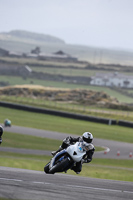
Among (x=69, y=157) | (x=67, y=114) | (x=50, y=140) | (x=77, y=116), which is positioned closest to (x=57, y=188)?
(x=69, y=157)

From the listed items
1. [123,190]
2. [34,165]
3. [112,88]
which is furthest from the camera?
[112,88]

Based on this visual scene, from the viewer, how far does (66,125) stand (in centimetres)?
4822

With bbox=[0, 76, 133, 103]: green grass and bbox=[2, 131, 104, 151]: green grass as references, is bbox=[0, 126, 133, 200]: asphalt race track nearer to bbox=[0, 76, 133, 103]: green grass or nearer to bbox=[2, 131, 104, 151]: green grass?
bbox=[2, 131, 104, 151]: green grass

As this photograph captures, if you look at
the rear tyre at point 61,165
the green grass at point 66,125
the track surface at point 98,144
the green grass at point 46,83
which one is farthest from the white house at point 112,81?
the rear tyre at point 61,165

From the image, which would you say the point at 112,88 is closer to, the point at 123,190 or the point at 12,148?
the point at 12,148

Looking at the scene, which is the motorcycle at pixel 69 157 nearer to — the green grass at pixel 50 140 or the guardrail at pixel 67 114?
the green grass at pixel 50 140

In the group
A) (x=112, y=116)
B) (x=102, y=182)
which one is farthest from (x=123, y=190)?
(x=112, y=116)

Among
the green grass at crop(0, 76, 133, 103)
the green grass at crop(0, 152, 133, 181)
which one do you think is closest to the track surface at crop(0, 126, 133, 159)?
the green grass at crop(0, 152, 133, 181)

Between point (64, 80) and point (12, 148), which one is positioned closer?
point (12, 148)

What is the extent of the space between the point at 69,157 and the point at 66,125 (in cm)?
3420

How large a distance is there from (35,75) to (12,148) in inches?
4289

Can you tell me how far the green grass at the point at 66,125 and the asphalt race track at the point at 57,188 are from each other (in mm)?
26481

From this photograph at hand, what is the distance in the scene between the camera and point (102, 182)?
1677cm

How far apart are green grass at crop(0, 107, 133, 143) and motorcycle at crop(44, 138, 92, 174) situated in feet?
93.7
